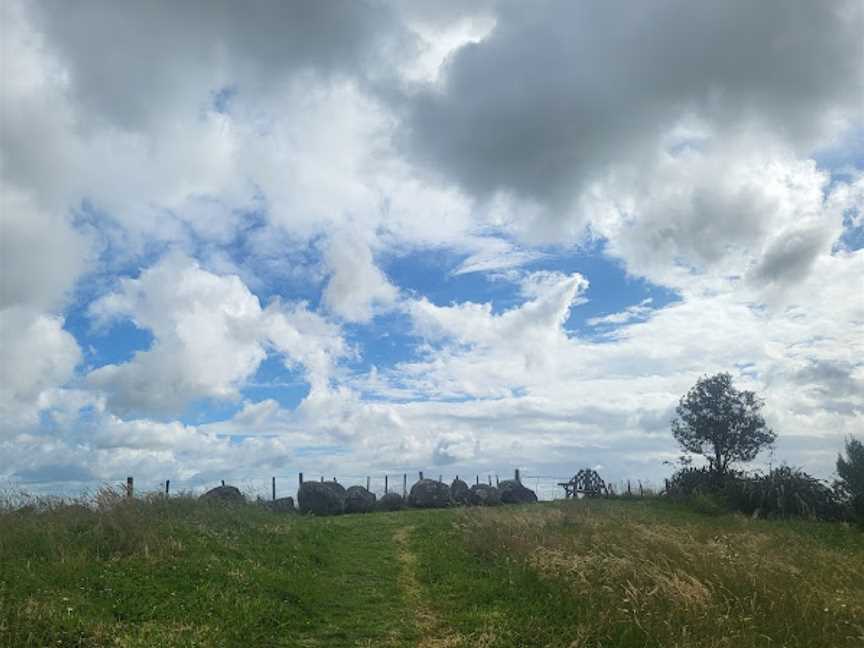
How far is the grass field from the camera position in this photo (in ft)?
34.6

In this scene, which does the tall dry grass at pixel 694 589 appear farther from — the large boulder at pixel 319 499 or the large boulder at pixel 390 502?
the large boulder at pixel 390 502

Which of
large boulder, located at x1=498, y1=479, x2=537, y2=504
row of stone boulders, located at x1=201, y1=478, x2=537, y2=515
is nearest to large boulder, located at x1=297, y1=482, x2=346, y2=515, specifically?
row of stone boulders, located at x1=201, y1=478, x2=537, y2=515

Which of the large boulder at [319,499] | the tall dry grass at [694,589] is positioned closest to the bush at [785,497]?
the tall dry grass at [694,589]

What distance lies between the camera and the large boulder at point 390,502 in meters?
42.5

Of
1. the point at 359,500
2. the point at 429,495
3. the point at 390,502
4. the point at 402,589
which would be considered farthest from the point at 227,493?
the point at 402,589

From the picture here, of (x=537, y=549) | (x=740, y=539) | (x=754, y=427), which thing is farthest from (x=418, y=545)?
(x=754, y=427)

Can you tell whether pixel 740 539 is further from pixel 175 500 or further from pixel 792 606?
pixel 175 500

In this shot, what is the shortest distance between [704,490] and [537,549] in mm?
33516

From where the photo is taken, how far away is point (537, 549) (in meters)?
17.0

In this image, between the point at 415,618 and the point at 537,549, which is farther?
the point at 537,549

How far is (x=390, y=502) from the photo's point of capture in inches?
1697

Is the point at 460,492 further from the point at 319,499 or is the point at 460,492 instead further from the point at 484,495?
the point at 319,499

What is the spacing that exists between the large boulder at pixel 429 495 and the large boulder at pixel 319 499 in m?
5.59

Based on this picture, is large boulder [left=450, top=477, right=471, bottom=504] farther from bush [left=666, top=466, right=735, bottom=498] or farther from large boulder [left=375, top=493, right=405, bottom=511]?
bush [left=666, top=466, right=735, bottom=498]
